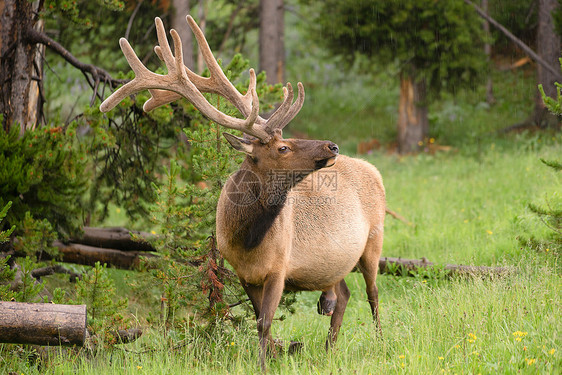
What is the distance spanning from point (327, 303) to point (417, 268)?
5.14 feet

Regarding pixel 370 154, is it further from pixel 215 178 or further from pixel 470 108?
pixel 215 178

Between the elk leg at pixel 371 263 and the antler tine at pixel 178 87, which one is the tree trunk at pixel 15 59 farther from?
the elk leg at pixel 371 263

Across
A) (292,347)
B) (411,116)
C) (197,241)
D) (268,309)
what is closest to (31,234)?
(197,241)

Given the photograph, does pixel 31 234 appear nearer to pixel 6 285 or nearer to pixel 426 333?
pixel 6 285

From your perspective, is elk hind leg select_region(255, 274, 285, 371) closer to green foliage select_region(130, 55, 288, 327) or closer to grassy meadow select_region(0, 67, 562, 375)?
grassy meadow select_region(0, 67, 562, 375)

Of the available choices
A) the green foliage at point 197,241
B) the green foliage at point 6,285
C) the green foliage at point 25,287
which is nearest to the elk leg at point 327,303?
the green foliage at point 197,241

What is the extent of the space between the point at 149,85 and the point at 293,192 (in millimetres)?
1709

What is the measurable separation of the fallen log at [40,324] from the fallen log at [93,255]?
11.9ft

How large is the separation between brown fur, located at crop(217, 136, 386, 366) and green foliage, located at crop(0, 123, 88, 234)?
2060mm

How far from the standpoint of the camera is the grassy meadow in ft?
15.3

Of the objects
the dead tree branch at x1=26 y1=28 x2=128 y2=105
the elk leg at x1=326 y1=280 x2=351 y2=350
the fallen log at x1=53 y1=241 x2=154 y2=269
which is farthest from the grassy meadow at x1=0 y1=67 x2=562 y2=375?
the dead tree branch at x1=26 y1=28 x2=128 y2=105

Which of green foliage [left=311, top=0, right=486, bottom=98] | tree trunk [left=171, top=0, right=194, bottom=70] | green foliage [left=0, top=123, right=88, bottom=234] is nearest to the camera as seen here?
green foliage [left=0, top=123, right=88, bottom=234]

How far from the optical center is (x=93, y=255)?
8.30 meters

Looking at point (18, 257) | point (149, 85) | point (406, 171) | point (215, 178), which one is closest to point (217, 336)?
point (215, 178)
